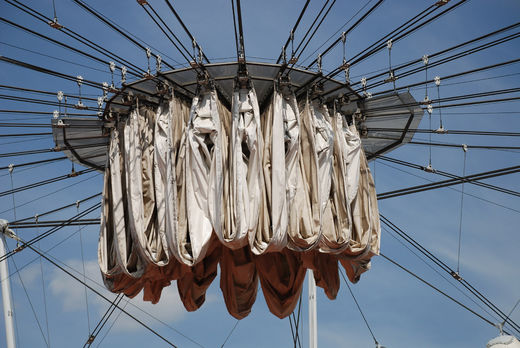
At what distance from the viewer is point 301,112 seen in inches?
888

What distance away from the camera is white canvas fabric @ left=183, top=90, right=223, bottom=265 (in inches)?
824

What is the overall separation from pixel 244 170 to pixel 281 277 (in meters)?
3.55

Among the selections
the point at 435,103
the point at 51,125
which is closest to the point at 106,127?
the point at 51,125

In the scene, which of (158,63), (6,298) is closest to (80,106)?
(158,63)

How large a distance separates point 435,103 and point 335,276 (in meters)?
5.11

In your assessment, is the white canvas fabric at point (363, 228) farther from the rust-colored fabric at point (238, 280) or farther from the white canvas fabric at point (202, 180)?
the white canvas fabric at point (202, 180)

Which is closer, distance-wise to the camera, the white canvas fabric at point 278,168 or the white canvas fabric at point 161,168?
the white canvas fabric at point 278,168

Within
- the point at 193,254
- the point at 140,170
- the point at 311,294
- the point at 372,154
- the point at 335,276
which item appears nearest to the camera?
the point at 193,254

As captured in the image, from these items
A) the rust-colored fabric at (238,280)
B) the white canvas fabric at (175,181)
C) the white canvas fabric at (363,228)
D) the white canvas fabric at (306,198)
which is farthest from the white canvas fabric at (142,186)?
the white canvas fabric at (363,228)

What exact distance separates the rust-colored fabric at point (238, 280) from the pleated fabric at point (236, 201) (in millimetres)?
30

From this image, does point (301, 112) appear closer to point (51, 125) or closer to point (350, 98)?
point (350, 98)

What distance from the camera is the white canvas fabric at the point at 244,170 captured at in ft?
68.0

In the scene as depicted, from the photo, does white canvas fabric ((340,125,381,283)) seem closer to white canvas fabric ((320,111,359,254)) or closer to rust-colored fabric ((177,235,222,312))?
white canvas fabric ((320,111,359,254))

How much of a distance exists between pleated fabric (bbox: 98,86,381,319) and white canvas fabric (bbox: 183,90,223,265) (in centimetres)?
2
